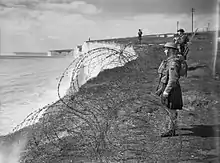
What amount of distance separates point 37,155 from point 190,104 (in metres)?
5.62

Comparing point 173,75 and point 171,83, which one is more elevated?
point 173,75

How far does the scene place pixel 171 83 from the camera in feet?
20.8

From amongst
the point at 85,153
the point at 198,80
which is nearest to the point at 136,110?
the point at 85,153

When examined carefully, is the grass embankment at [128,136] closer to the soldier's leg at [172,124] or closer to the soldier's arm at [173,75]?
the soldier's leg at [172,124]

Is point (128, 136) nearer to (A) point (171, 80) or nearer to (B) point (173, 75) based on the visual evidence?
(A) point (171, 80)

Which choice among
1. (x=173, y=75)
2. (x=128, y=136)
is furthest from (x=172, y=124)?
(x=173, y=75)

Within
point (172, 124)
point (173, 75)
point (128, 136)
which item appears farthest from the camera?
point (128, 136)


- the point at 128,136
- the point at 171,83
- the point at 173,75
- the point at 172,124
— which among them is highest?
the point at 173,75

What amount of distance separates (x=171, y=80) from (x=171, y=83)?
6cm

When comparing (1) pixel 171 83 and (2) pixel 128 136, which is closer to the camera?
(1) pixel 171 83

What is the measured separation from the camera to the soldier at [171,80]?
629 centimetres

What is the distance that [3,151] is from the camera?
8.73m

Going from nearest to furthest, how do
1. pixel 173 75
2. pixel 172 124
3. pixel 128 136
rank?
1. pixel 173 75
2. pixel 172 124
3. pixel 128 136

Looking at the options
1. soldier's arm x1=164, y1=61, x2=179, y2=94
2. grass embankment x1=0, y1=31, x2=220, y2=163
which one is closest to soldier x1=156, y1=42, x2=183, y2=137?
soldier's arm x1=164, y1=61, x2=179, y2=94
